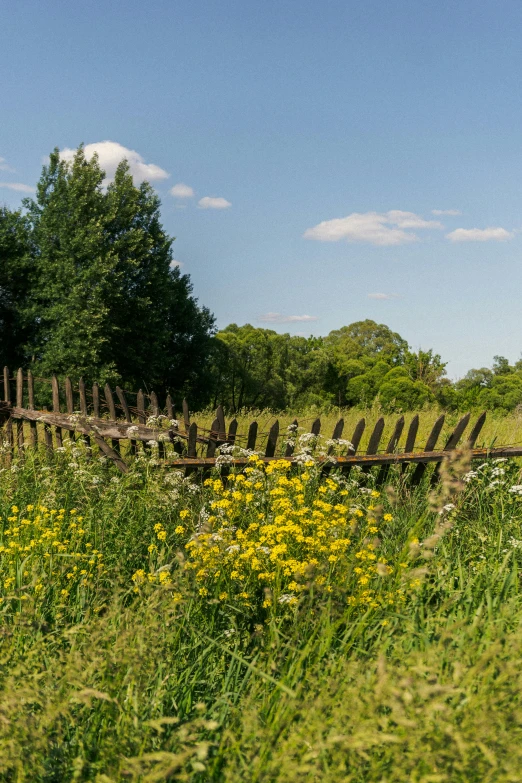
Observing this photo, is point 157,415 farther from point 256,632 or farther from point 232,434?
point 256,632

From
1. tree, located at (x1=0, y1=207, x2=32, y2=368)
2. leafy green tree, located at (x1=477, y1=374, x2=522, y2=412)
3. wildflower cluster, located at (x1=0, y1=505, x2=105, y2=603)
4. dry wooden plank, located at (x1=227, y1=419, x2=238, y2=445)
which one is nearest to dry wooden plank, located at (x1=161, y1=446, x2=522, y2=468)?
dry wooden plank, located at (x1=227, y1=419, x2=238, y2=445)

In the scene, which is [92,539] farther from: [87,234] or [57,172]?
[57,172]

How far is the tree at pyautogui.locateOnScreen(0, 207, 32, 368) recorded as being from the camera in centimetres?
2936

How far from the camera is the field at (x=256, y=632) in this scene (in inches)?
72.0

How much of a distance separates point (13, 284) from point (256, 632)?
2999 centimetres

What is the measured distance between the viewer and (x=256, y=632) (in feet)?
10.6

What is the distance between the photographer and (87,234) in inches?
1094

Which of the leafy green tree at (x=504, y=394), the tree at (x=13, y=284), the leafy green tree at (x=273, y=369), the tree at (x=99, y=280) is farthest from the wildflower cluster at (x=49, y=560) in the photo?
the leafy green tree at (x=273, y=369)

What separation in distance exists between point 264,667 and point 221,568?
0.80m

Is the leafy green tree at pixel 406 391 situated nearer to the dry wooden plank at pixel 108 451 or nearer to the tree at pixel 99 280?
the tree at pixel 99 280

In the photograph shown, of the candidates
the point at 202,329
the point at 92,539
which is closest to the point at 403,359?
the point at 202,329

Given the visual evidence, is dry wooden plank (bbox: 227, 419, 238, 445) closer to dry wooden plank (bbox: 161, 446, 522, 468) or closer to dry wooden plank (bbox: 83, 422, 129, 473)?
dry wooden plank (bbox: 161, 446, 522, 468)

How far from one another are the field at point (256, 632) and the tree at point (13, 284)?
25.2 m

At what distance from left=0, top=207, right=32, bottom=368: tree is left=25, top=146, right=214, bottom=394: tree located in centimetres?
71
